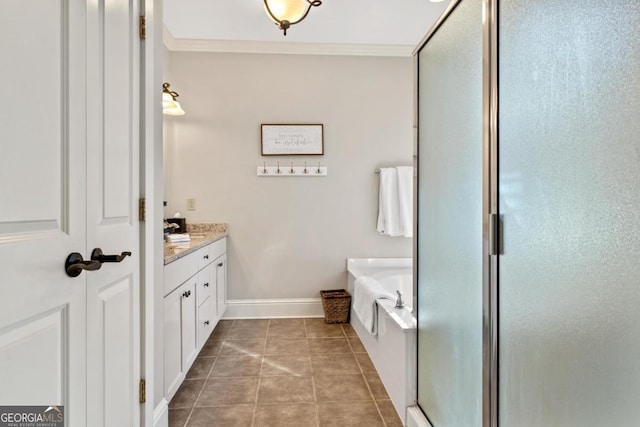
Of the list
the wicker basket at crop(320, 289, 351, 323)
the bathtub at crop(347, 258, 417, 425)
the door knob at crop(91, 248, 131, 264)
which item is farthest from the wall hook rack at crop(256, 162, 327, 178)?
the door knob at crop(91, 248, 131, 264)

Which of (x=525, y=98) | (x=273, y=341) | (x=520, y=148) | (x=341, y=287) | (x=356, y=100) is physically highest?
(x=356, y=100)

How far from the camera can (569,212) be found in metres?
0.73

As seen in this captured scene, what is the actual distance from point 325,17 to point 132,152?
2.22 m

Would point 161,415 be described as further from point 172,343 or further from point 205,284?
point 205,284

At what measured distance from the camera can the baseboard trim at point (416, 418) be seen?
1.48 meters

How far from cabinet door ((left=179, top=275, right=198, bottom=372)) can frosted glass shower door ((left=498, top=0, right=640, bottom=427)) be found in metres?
1.68

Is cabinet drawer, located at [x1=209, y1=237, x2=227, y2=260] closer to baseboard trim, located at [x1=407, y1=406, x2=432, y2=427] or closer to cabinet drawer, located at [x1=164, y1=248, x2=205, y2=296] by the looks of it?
cabinet drawer, located at [x1=164, y1=248, x2=205, y2=296]

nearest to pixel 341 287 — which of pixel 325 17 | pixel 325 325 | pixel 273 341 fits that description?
pixel 325 325

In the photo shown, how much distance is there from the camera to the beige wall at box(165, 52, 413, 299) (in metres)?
3.29

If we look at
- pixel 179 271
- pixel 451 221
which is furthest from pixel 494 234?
pixel 179 271

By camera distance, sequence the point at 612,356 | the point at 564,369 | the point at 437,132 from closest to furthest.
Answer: the point at 612,356, the point at 564,369, the point at 437,132

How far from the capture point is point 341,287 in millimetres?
3414

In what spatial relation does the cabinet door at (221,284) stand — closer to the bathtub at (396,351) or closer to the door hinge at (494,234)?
the bathtub at (396,351)

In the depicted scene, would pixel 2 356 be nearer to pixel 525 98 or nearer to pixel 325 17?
pixel 525 98
